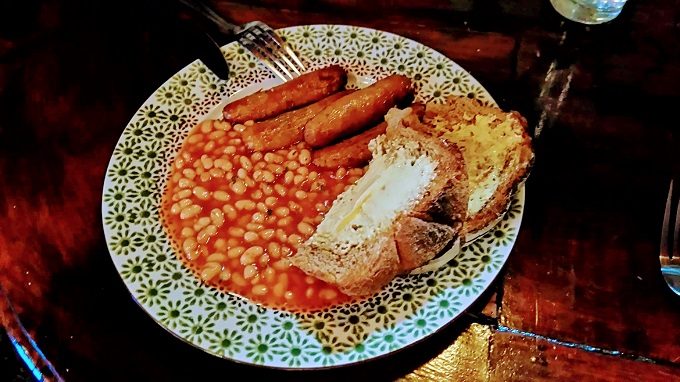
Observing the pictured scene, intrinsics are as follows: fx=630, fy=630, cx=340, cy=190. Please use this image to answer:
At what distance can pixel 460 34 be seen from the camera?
220 centimetres

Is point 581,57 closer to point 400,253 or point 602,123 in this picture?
point 602,123

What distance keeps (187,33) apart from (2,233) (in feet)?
2.93

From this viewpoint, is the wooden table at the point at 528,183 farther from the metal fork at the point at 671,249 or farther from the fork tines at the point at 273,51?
the fork tines at the point at 273,51

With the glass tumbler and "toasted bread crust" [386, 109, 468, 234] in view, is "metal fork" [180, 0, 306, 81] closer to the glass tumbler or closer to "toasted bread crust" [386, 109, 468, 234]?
"toasted bread crust" [386, 109, 468, 234]

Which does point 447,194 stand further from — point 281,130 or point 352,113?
point 281,130

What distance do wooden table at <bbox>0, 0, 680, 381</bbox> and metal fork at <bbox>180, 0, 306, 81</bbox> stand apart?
0.13 m

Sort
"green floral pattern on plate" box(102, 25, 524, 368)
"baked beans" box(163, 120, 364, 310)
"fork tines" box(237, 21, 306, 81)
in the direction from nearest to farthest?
"green floral pattern on plate" box(102, 25, 524, 368) → "baked beans" box(163, 120, 364, 310) → "fork tines" box(237, 21, 306, 81)

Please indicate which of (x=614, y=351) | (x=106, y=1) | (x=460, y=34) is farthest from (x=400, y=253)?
(x=106, y=1)

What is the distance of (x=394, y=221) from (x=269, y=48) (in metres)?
0.88

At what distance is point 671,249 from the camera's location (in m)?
1.61

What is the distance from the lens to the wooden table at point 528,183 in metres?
1.48

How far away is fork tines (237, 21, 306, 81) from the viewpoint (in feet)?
6.77

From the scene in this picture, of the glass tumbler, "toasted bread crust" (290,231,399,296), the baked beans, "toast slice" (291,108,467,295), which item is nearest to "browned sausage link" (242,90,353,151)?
the baked beans

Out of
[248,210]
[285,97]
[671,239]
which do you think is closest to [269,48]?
[285,97]
